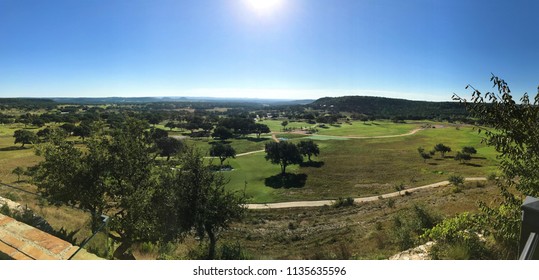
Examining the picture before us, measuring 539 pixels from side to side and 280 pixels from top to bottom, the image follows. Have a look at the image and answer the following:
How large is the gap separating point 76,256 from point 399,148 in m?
85.5

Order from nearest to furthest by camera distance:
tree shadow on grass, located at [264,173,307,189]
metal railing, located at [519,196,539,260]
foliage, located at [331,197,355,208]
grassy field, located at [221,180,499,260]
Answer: metal railing, located at [519,196,539,260], grassy field, located at [221,180,499,260], foliage, located at [331,197,355,208], tree shadow on grass, located at [264,173,307,189]

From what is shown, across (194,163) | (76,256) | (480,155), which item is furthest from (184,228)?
(480,155)

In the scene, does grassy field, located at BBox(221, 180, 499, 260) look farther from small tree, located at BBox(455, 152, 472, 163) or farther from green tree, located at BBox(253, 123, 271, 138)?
green tree, located at BBox(253, 123, 271, 138)

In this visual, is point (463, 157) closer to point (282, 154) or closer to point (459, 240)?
point (282, 154)

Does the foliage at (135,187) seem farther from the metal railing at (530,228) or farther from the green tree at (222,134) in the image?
the green tree at (222,134)

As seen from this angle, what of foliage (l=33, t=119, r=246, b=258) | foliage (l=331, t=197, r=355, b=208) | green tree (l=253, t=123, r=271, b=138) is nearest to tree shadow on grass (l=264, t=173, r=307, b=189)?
foliage (l=331, t=197, r=355, b=208)

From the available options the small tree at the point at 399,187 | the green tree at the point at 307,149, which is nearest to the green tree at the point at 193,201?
the small tree at the point at 399,187

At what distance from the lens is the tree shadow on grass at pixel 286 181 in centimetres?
4860

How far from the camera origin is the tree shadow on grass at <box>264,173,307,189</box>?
48603mm

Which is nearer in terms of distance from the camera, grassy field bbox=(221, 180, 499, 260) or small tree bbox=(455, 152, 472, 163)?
grassy field bbox=(221, 180, 499, 260)

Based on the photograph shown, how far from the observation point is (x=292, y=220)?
99.1 ft

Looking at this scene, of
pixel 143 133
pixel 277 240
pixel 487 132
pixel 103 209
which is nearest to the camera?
pixel 487 132

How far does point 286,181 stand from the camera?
50938 mm
